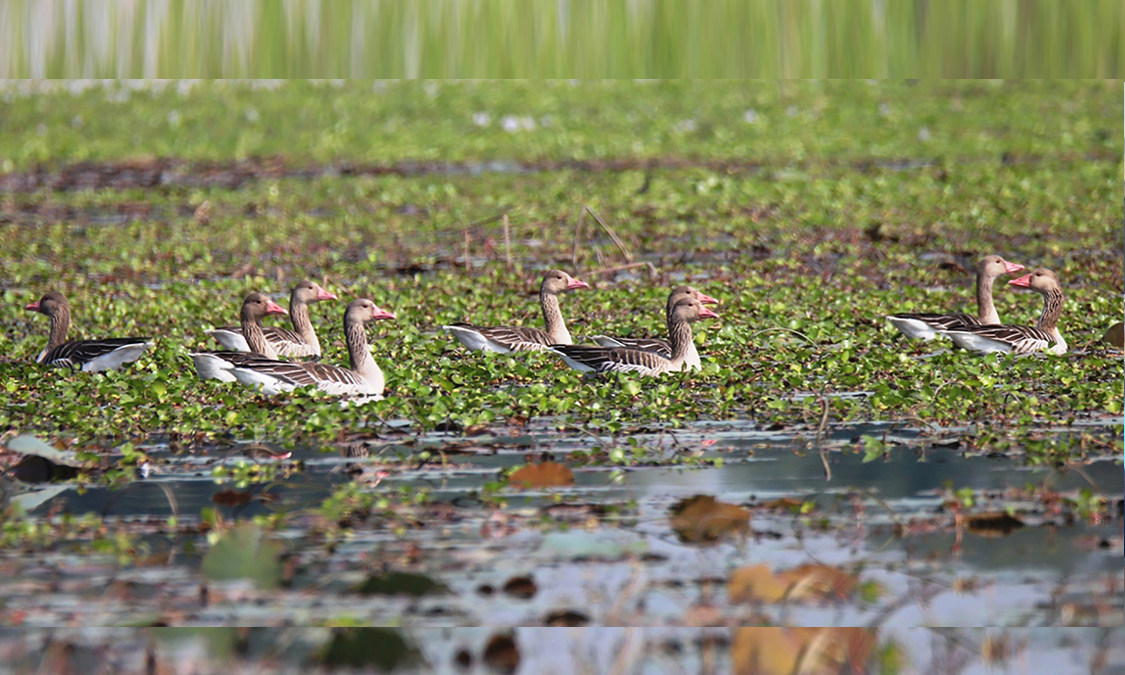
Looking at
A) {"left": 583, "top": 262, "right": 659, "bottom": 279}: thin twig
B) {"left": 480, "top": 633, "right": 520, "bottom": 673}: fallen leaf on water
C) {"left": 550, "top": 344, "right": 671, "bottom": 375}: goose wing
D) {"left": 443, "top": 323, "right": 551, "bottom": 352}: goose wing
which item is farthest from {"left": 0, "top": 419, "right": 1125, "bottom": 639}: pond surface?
{"left": 583, "top": 262, "right": 659, "bottom": 279}: thin twig

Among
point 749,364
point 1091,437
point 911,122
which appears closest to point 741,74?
point 1091,437

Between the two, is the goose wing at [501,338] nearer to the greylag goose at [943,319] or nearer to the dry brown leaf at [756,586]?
the greylag goose at [943,319]

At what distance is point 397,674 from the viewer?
214 inches

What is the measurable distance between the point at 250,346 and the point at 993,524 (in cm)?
667

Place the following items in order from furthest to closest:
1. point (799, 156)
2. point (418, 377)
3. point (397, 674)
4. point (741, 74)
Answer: point (799, 156)
point (418, 377)
point (741, 74)
point (397, 674)

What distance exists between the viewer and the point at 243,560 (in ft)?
21.6

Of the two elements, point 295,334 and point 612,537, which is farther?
point 295,334

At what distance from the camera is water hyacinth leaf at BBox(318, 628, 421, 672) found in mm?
5457

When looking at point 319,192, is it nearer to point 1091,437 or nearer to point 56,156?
point 56,156

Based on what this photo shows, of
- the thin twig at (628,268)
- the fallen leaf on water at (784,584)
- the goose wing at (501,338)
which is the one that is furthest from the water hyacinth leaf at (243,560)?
the thin twig at (628,268)

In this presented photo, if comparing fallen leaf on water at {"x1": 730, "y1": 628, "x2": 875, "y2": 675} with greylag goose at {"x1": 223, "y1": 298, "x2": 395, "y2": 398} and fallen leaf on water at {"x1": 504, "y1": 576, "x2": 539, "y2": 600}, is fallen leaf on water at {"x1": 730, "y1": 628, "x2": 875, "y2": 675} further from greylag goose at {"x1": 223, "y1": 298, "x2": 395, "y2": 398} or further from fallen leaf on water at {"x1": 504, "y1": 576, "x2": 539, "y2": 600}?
greylag goose at {"x1": 223, "y1": 298, "x2": 395, "y2": 398}

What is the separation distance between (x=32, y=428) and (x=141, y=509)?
2199mm

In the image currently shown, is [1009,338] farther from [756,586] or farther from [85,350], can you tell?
[85,350]

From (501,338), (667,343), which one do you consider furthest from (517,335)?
(667,343)
